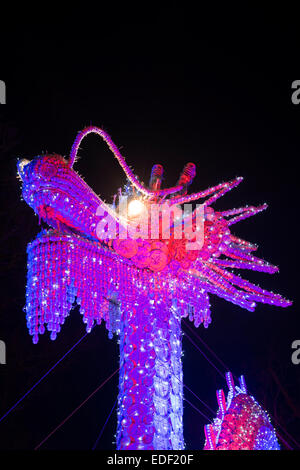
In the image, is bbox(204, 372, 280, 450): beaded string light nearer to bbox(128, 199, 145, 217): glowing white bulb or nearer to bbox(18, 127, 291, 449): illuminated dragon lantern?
bbox(18, 127, 291, 449): illuminated dragon lantern

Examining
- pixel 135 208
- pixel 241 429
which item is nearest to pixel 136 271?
pixel 135 208

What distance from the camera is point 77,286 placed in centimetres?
470

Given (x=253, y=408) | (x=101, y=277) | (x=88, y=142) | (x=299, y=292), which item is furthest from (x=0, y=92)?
(x=299, y=292)

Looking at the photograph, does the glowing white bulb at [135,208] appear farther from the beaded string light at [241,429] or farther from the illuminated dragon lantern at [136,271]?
the beaded string light at [241,429]

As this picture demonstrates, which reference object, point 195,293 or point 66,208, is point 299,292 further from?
point 66,208

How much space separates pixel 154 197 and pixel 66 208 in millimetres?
1075

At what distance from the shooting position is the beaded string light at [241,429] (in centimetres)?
427

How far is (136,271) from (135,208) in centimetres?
64

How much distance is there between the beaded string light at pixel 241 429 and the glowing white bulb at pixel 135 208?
1.97 meters

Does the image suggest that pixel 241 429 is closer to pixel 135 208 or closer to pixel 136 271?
pixel 136 271

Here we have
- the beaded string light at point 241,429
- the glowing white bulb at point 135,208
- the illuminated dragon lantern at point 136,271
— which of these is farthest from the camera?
the glowing white bulb at point 135,208

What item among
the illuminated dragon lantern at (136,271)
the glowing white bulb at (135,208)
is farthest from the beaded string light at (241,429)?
the glowing white bulb at (135,208)

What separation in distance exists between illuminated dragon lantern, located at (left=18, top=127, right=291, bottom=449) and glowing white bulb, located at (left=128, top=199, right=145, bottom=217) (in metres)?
0.01
